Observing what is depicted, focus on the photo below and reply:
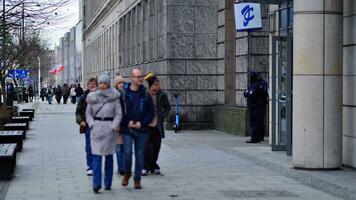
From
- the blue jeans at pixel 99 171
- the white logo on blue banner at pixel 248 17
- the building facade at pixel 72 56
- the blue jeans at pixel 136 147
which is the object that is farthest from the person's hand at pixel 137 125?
the building facade at pixel 72 56

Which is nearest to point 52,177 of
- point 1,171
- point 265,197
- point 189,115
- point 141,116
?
point 1,171

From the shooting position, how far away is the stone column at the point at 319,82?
1279 centimetres

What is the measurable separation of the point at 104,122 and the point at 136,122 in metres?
0.61

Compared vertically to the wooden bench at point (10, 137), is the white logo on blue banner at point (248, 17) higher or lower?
higher

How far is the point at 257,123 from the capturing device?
18.9 m

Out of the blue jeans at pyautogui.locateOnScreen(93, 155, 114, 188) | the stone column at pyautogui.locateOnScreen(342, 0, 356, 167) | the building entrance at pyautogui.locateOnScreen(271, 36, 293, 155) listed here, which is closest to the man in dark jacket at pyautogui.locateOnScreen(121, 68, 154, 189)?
the blue jeans at pyautogui.locateOnScreen(93, 155, 114, 188)

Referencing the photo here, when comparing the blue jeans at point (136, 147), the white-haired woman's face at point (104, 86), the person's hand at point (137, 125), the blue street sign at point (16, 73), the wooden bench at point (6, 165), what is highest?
the blue street sign at point (16, 73)

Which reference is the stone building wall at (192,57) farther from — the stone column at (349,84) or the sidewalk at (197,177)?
the stone column at (349,84)

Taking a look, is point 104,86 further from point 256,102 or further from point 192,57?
point 192,57

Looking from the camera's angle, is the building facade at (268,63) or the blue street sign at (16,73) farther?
the blue street sign at (16,73)

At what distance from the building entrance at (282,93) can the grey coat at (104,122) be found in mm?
5307

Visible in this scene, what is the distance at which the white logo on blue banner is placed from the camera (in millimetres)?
19703

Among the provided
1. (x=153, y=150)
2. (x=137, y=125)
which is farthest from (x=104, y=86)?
(x=153, y=150)

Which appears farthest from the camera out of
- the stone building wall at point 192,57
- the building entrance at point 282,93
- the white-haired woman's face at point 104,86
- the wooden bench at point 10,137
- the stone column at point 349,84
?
the stone building wall at point 192,57
